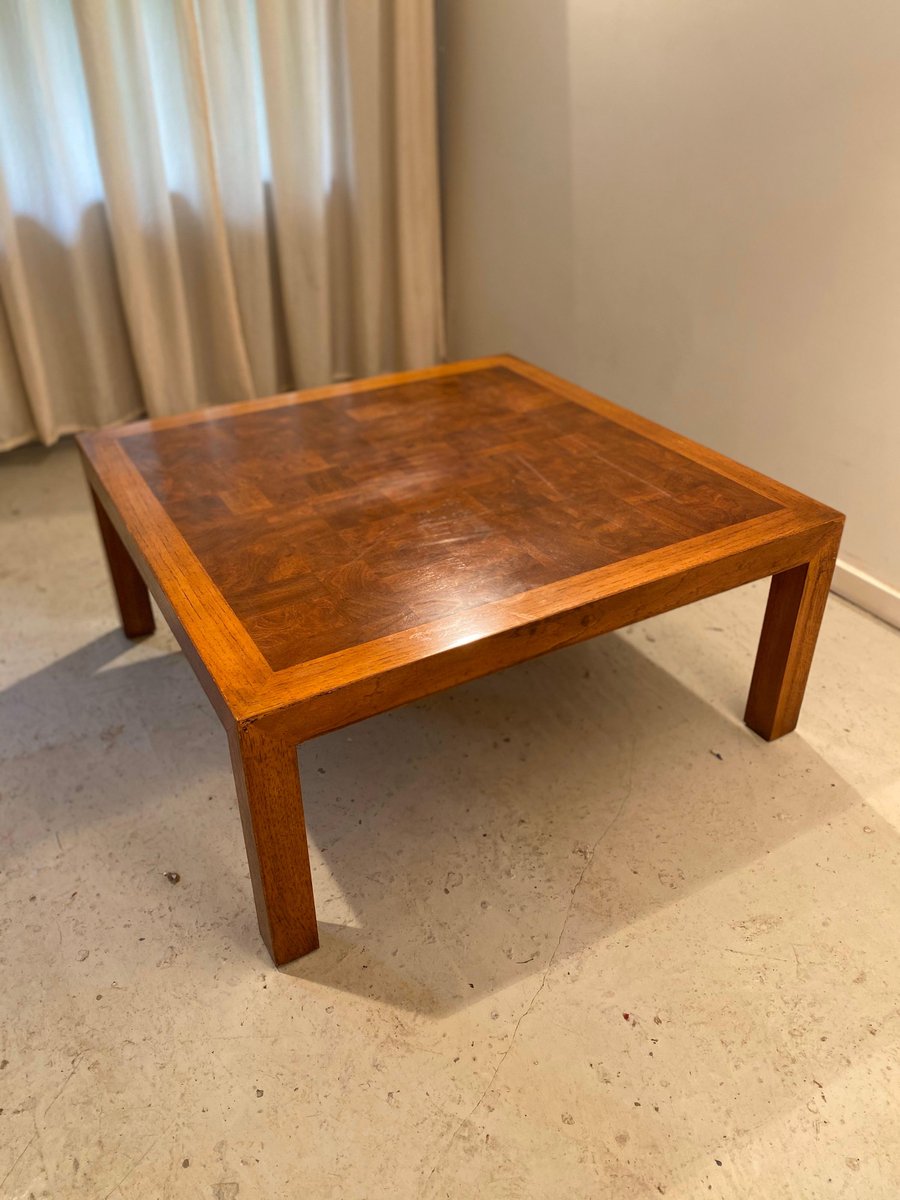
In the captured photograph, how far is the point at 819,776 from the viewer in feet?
4.77

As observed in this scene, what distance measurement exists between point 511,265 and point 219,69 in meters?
0.88

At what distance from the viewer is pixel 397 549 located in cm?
130

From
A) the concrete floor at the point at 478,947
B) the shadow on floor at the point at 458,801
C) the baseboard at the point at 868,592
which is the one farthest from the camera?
the baseboard at the point at 868,592

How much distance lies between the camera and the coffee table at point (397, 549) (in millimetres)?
1078

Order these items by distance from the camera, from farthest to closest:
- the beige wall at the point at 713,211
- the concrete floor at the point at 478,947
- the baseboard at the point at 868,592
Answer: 1. the baseboard at the point at 868,592
2. the beige wall at the point at 713,211
3. the concrete floor at the point at 478,947

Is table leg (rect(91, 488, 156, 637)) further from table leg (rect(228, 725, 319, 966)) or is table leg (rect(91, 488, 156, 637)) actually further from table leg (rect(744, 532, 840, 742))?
table leg (rect(744, 532, 840, 742))

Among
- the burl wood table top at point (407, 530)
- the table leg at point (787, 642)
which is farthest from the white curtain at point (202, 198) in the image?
the table leg at point (787, 642)

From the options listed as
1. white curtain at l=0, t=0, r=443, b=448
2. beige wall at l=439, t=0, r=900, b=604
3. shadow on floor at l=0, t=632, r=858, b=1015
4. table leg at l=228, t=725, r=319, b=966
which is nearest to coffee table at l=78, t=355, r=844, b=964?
table leg at l=228, t=725, r=319, b=966

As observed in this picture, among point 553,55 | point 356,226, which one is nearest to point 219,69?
point 356,226

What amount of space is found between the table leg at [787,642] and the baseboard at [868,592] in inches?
16.8

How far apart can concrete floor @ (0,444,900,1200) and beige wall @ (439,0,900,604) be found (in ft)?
1.68

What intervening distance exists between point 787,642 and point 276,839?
81cm

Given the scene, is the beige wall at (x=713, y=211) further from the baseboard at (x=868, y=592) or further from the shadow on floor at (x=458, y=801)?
the shadow on floor at (x=458, y=801)

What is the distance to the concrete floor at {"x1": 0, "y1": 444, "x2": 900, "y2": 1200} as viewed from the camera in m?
0.99
